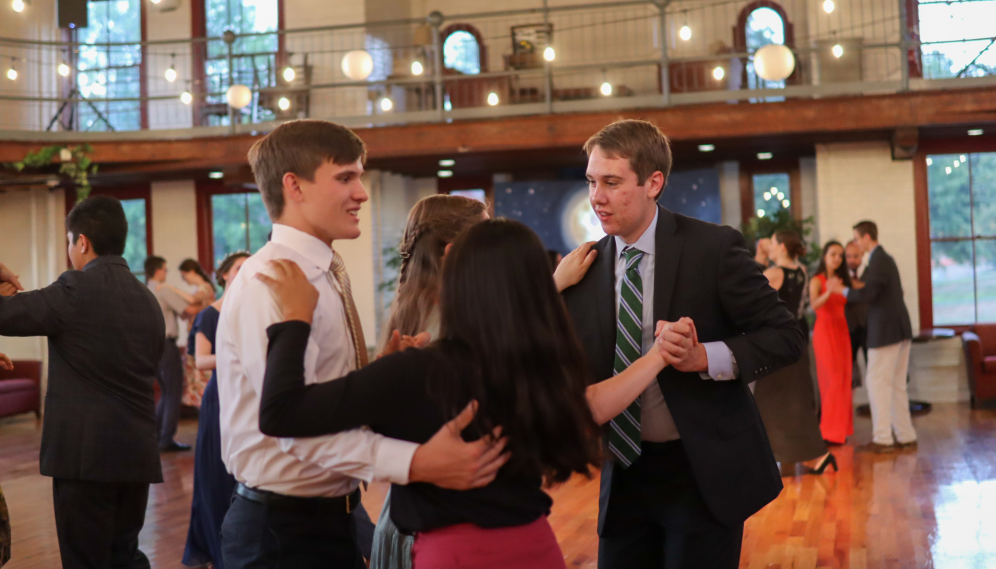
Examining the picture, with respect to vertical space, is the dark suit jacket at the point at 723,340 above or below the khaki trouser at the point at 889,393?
above

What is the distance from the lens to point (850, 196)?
31.6 ft

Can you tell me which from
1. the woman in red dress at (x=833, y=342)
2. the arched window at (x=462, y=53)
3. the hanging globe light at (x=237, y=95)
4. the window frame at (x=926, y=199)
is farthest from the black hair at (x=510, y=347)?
the arched window at (x=462, y=53)

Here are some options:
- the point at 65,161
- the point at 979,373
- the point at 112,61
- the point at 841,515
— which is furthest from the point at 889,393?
the point at 112,61

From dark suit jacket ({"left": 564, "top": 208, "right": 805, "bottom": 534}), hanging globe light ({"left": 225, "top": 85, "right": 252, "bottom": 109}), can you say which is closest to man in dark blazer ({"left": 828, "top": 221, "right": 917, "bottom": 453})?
dark suit jacket ({"left": 564, "top": 208, "right": 805, "bottom": 534})

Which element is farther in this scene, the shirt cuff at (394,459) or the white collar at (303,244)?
the white collar at (303,244)

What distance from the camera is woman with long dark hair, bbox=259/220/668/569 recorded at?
138cm

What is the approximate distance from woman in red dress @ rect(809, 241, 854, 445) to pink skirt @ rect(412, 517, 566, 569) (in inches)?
222

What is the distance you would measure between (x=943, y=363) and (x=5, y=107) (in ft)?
40.7

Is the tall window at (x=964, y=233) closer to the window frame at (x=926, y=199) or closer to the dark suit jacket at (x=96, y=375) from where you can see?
the window frame at (x=926, y=199)

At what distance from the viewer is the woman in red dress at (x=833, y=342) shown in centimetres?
657

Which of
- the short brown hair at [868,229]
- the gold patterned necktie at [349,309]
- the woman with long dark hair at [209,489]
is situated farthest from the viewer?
the short brown hair at [868,229]

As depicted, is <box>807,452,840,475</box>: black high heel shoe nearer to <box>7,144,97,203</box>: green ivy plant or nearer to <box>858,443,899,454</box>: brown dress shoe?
<box>858,443,899,454</box>: brown dress shoe

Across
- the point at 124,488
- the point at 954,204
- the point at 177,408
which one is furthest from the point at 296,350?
the point at 954,204

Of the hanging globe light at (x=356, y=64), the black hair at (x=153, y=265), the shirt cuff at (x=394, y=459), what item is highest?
the hanging globe light at (x=356, y=64)
